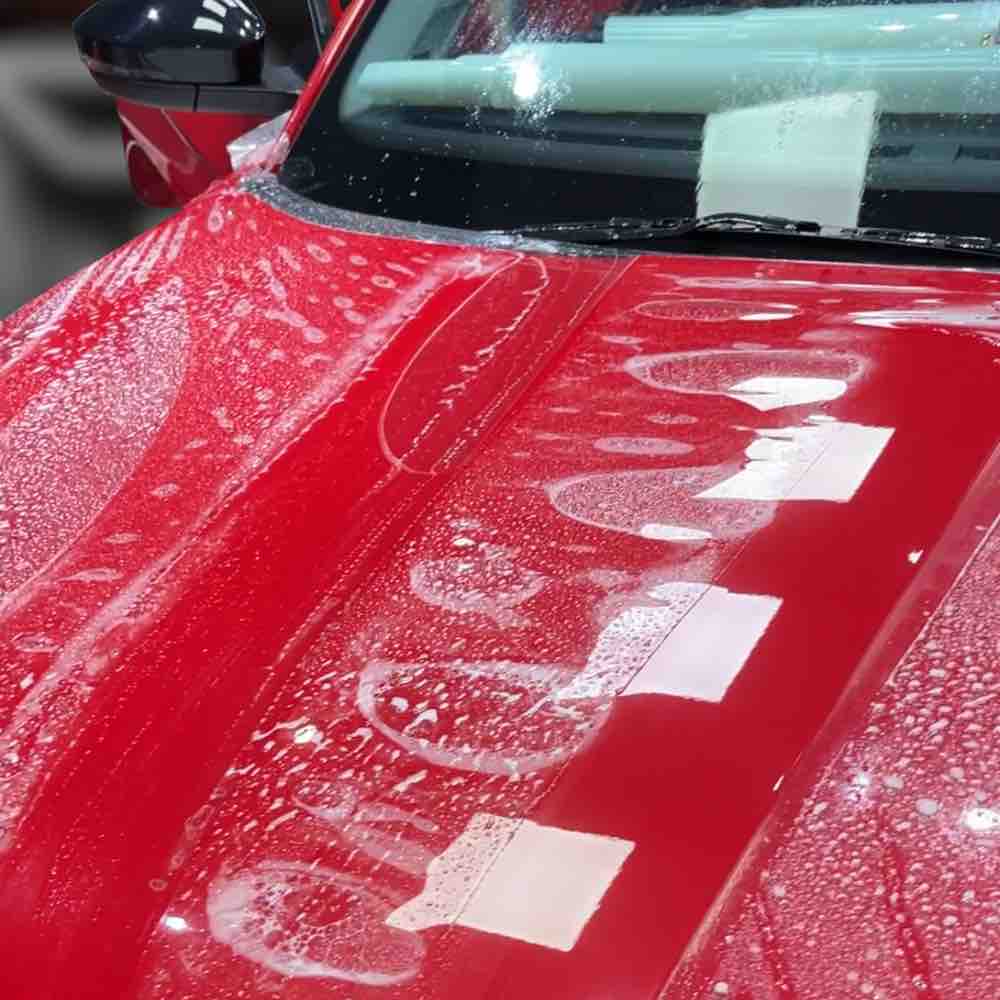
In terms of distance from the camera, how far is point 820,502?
0.94m

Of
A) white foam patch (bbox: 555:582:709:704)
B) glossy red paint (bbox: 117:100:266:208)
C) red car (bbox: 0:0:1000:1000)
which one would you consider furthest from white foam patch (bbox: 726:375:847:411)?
glossy red paint (bbox: 117:100:266:208)

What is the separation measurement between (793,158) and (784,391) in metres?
0.34

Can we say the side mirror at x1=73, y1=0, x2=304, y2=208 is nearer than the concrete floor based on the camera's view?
Yes

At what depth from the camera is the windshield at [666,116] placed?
1.29 meters

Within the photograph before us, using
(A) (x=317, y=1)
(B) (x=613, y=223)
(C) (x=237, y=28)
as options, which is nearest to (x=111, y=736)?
(B) (x=613, y=223)

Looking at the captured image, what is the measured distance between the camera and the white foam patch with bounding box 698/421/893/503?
3.14 ft

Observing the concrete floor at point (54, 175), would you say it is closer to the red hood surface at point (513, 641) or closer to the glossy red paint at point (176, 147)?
the glossy red paint at point (176, 147)

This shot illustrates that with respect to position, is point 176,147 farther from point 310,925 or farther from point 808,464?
point 310,925

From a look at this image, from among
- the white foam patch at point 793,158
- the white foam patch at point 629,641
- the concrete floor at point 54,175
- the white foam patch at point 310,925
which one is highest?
the white foam patch at point 793,158

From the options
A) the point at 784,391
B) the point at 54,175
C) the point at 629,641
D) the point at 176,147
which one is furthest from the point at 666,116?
the point at 54,175

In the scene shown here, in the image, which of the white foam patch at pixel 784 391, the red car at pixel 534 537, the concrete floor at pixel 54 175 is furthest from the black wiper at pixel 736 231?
the concrete floor at pixel 54 175

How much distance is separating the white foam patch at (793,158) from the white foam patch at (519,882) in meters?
0.73

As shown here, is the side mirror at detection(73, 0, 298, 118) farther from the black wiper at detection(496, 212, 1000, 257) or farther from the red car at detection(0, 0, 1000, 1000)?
the black wiper at detection(496, 212, 1000, 257)

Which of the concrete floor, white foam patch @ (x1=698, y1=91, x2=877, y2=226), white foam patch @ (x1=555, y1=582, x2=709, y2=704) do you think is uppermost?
white foam patch @ (x1=698, y1=91, x2=877, y2=226)
